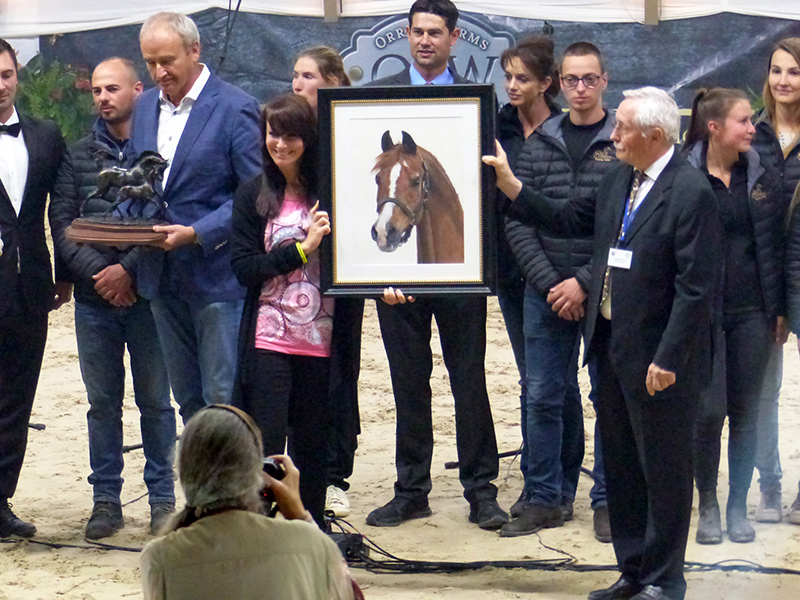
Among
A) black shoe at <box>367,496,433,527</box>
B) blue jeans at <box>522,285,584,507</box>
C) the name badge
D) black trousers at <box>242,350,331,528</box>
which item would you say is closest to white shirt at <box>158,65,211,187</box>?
black trousers at <box>242,350,331,528</box>

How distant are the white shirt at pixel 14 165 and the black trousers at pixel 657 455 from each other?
2582mm

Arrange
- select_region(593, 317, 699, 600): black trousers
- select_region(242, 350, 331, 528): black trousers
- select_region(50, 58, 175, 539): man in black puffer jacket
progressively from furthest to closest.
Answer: select_region(50, 58, 175, 539): man in black puffer jacket < select_region(242, 350, 331, 528): black trousers < select_region(593, 317, 699, 600): black trousers

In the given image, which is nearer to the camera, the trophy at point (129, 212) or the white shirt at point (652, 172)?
the white shirt at point (652, 172)

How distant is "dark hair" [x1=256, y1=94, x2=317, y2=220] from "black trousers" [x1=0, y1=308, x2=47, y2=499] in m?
1.43

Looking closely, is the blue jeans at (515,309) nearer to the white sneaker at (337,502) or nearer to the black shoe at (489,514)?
the black shoe at (489,514)

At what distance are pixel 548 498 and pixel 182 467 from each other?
2.95 m

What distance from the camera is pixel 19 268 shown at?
17.5 ft

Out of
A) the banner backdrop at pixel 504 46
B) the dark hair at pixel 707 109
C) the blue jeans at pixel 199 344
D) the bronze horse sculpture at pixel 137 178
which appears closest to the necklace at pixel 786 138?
the dark hair at pixel 707 109

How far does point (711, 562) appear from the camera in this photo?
497 centimetres

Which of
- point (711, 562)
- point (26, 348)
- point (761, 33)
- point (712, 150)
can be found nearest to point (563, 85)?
point (712, 150)

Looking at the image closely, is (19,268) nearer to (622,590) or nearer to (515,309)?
(515,309)

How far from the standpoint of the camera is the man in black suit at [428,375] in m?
5.36

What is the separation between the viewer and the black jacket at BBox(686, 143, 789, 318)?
17.0ft

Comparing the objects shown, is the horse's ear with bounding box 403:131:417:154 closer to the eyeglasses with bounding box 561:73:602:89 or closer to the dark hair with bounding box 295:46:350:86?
the eyeglasses with bounding box 561:73:602:89
